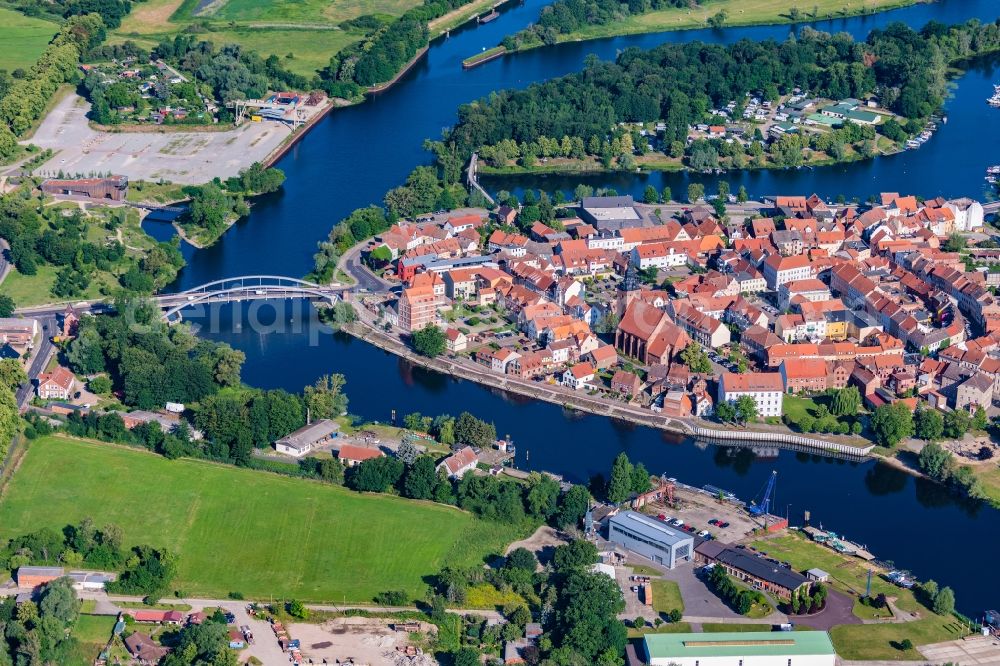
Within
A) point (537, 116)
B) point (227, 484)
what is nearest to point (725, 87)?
point (537, 116)

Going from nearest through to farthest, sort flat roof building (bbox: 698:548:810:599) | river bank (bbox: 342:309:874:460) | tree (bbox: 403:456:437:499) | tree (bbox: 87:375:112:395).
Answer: flat roof building (bbox: 698:548:810:599) → tree (bbox: 403:456:437:499) → river bank (bbox: 342:309:874:460) → tree (bbox: 87:375:112:395)

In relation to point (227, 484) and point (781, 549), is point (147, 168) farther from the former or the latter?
point (781, 549)

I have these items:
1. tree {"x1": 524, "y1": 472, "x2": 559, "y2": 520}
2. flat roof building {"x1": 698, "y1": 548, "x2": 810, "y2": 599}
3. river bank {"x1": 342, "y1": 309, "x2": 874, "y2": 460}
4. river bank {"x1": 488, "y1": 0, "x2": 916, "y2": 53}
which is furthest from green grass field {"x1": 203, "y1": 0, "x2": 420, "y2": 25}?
flat roof building {"x1": 698, "y1": 548, "x2": 810, "y2": 599}

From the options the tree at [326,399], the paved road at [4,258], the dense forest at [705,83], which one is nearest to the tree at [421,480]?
the tree at [326,399]

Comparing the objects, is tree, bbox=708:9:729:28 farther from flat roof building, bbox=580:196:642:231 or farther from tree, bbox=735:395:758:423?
tree, bbox=735:395:758:423

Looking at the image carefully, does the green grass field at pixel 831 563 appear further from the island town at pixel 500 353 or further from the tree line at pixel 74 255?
the tree line at pixel 74 255

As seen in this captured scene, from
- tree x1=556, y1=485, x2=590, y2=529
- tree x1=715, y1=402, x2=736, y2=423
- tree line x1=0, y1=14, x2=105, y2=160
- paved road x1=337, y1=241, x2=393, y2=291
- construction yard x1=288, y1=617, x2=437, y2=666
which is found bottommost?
construction yard x1=288, y1=617, x2=437, y2=666

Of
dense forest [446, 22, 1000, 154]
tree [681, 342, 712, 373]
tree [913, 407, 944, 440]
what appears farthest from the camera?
dense forest [446, 22, 1000, 154]
